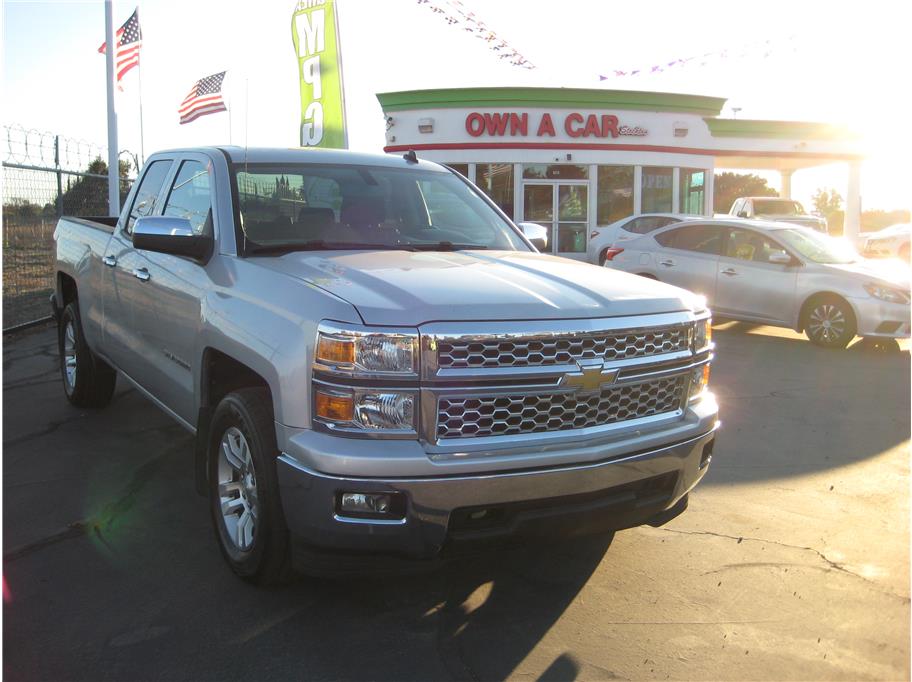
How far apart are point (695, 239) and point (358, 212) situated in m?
8.35

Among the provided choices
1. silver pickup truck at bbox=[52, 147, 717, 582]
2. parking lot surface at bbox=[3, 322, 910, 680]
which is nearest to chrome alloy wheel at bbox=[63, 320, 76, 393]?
parking lot surface at bbox=[3, 322, 910, 680]

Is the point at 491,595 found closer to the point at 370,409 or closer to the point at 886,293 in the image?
the point at 370,409

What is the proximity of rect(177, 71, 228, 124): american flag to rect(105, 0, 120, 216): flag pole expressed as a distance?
258cm

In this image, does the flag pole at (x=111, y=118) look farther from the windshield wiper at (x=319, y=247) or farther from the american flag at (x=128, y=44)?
the windshield wiper at (x=319, y=247)

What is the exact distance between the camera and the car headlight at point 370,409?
2.79 metres

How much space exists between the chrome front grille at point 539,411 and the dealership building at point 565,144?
20.3m

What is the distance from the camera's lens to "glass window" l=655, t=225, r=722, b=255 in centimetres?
1134

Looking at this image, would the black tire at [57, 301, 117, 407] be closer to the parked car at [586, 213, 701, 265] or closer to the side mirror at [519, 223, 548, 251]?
the side mirror at [519, 223, 548, 251]

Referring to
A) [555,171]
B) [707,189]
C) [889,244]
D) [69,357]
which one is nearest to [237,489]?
[69,357]

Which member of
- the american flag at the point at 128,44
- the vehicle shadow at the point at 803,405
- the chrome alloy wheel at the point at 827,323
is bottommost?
the vehicle shadow at the point at 803,405

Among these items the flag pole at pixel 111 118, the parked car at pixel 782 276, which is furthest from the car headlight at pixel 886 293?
the flag pole at pixel 111 118

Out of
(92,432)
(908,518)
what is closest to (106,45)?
(92,432)

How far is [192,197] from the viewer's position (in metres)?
4.50

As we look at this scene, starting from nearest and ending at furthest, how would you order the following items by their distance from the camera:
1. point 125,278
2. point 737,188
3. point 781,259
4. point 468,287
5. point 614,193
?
point 468,287
point 125,278
point 781,259
point 614,193
point 737,188
